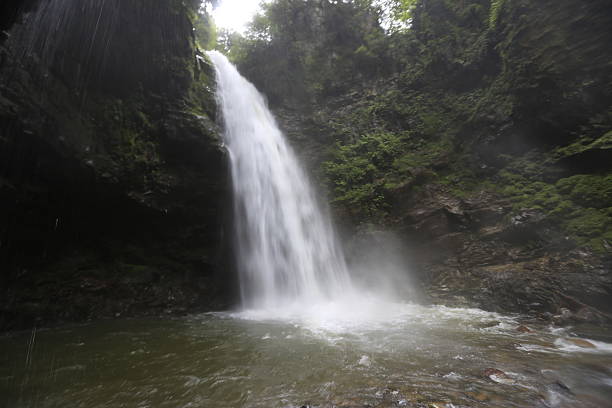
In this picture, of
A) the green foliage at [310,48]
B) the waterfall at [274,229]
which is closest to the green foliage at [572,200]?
the waterfall at [274,229]

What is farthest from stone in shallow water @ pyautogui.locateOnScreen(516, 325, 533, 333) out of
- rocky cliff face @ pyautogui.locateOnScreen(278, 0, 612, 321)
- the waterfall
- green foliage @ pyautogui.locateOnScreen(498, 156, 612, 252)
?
the waterfall

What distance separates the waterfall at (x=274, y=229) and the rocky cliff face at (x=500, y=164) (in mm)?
1236

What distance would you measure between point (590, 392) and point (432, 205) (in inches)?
255

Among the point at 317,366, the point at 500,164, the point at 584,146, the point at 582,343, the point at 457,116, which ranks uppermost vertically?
the point at 457,116

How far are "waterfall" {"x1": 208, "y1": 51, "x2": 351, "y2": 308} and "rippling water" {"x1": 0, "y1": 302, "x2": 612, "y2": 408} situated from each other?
2.92 meters

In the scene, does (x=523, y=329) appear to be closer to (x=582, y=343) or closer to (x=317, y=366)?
(x=582, y=343)

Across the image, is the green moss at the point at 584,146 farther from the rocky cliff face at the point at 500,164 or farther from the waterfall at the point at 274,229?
the waterfall at the point at 274,229

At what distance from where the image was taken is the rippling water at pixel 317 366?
2580 mm

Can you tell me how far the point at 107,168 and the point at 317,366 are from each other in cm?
704

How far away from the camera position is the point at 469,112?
10.1 m

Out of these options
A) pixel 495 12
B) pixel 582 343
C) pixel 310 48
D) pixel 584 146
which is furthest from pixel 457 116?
pixel 310 48

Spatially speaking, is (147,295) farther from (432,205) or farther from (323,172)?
(432,205)

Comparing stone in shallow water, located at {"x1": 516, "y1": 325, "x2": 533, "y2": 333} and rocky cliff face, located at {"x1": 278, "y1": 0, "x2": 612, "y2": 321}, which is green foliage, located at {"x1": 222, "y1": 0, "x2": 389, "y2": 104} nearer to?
rocky cliff face, located at {"x1": 278, "y1": 0, "x2": 612, "y2": 321}

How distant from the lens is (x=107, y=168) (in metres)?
7.05
